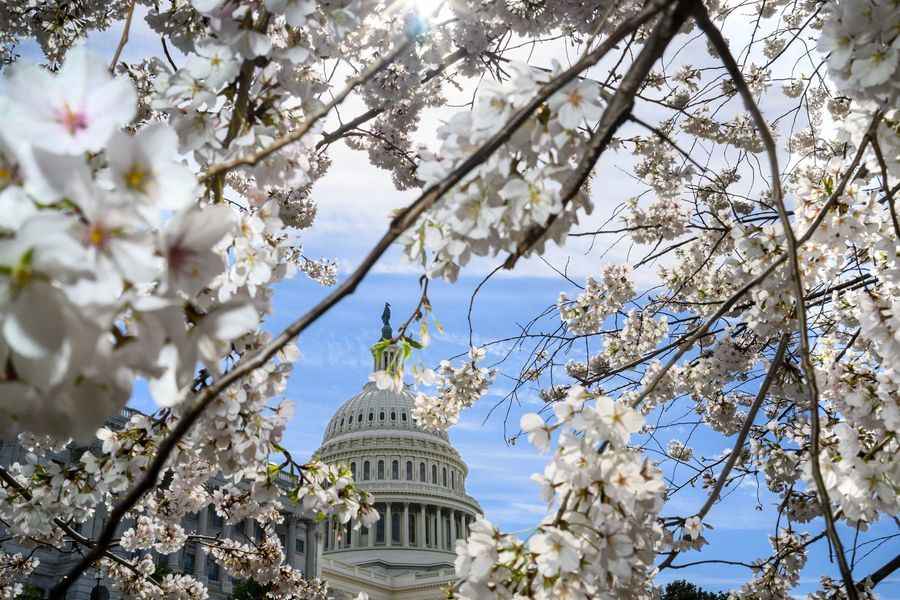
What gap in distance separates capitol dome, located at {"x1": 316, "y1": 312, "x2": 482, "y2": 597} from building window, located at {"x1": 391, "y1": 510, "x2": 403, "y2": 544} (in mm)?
82

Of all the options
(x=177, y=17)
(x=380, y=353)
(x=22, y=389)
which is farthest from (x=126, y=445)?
(x=22, y=389)

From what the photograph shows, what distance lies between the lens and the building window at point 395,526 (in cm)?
5801

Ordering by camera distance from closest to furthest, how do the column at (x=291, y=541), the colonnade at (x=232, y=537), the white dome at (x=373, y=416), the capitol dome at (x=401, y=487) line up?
the colonnade at (x=232, y=537), the column at (x=291, y=541), the capitol dome at (x=401, y=487), the white dome at (x=373, y=416)

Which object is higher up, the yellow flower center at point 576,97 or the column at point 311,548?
the column at point 311,548

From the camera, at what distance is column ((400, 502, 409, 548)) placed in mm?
57500

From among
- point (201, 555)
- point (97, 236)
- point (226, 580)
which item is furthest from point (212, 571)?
point (97, 236)

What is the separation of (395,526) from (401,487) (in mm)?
4131

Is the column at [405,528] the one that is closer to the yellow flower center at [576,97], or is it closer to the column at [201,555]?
the column at [201,555]

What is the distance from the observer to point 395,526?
58875 millimetres

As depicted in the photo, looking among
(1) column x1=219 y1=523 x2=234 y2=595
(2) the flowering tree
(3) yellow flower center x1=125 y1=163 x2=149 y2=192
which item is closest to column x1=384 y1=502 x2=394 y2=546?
(1) column x1=219 y1=523 x2=234 y2=595

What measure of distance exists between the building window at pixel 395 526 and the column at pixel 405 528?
1.49 feet

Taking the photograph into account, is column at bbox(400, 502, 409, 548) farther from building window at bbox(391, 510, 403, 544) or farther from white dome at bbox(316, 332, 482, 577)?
building window at bbox(391, 510, 403, 544)

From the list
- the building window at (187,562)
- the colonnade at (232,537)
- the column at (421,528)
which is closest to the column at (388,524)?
the column at (421,528)

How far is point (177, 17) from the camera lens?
9.77ft
